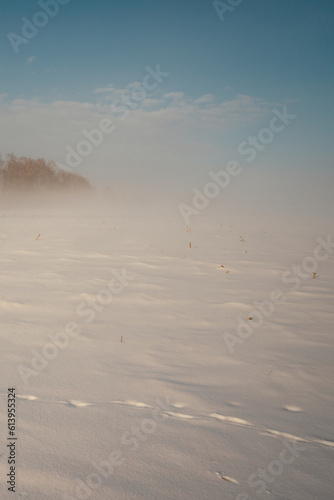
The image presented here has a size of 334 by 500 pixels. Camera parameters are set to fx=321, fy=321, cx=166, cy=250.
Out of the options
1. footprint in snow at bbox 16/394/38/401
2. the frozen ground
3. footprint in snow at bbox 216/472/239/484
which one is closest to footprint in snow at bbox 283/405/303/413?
the frozen ground

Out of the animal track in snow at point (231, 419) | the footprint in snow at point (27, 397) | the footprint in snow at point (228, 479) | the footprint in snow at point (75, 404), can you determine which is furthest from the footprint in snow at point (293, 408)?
the footprint in snow at point (27, 397)

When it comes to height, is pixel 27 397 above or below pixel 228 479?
above

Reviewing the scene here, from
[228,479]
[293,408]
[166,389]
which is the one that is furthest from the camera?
[166,389]

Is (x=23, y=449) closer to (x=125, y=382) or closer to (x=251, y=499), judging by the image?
(x=125, y=382)

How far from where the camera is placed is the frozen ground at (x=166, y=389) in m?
1.38

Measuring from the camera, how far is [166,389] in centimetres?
207

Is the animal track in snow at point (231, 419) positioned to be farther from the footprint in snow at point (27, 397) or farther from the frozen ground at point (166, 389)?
the footprint in snow at point (27, 397)

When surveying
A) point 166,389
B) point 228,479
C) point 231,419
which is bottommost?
point 228,479

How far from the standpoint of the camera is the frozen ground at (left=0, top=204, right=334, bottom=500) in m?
1.38

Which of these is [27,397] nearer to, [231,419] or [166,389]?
[166,389]

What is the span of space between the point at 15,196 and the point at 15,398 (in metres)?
52.1

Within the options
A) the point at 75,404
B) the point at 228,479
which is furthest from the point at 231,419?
the point at 75,404

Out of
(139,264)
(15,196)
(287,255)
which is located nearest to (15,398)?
(139,264)

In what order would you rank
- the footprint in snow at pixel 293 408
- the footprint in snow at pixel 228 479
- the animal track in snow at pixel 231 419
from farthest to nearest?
1. the footprint in snow at pixel 293 408
2. the animal track in snow at pixel 231 419
3. the footprint in snow at pixel 228 479
